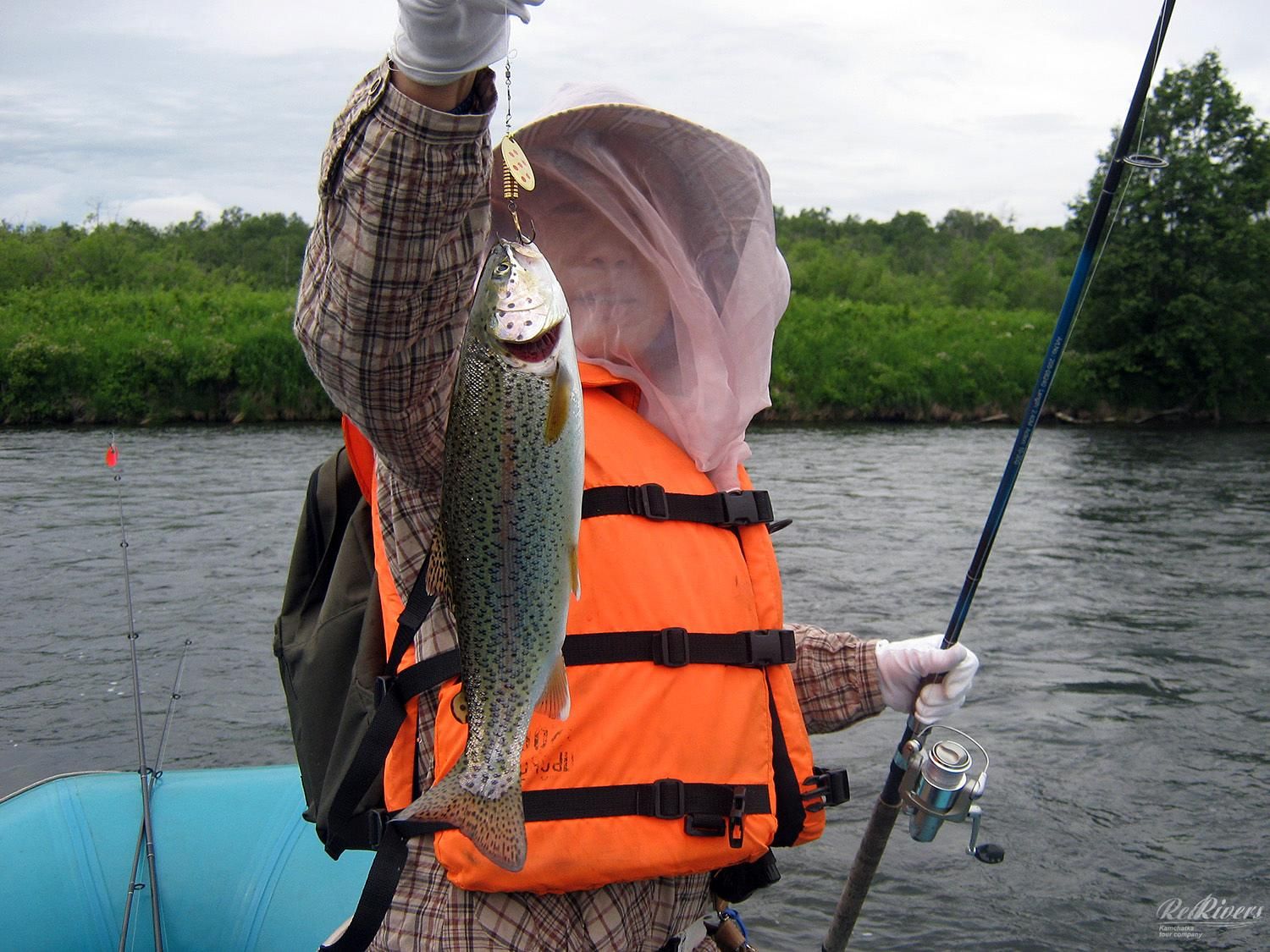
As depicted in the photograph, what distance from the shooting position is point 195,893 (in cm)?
425

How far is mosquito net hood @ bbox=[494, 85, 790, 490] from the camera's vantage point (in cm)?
272

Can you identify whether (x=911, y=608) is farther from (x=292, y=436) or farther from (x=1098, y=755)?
(x=292, y=436)

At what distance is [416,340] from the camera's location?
76.6 inches

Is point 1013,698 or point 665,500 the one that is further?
point 1013,698

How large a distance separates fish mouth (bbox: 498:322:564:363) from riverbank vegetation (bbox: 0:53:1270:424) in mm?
26614

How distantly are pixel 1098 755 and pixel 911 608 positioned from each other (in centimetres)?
323

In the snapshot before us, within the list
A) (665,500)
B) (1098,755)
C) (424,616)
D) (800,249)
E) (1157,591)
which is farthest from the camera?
(800,249)

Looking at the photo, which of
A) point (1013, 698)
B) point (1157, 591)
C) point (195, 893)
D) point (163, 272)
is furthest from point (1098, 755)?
point (163, 272)

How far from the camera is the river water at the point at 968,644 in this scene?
21.6 feet

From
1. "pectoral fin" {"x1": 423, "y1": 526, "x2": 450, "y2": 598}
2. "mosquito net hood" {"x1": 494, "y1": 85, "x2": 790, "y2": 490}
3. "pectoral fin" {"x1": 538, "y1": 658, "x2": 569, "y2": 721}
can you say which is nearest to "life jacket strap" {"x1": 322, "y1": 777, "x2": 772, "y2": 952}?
"pectoral fin" {"x1": 538, "y1": 658, "x2": 569, "y2": 721}

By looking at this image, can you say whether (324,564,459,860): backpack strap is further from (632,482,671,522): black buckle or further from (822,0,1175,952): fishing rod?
(822,0,1175,952): fishing rod

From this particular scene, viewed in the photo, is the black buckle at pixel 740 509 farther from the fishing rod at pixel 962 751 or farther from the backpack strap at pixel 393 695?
the fishing rod at pixel 962 751

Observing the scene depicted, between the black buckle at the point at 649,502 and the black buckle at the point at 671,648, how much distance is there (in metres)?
0.26

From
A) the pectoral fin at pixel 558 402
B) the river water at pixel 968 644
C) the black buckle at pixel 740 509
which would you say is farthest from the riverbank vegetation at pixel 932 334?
the pectoral fin at pixel 558 402
